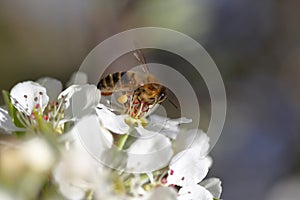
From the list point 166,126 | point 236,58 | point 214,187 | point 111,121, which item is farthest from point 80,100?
point 236,58

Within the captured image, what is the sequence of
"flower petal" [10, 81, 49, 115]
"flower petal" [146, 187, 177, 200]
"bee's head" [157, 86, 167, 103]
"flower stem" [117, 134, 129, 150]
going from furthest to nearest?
"bee's head" [157, 86, 167, 103] < "flower petal" [10, 81, 49, 115] < "flower stem" [117, 134, 129, 150] < "flower petal" [146, 187, 177, 200]

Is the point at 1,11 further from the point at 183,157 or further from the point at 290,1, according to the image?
the point at 183,157

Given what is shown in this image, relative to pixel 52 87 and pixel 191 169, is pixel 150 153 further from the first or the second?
pixel 52 87

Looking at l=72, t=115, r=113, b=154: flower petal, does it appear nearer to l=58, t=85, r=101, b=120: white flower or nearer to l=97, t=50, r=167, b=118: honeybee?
l=58, t=85, r=101, b=120: white flower

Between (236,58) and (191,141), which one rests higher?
(236,58)

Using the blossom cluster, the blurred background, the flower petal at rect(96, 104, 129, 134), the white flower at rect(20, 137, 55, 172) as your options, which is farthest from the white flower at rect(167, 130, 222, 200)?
the blurred background

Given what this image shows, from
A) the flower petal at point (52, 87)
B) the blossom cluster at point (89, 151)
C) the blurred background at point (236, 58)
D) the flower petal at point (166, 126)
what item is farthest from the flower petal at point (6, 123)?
the blurred background at point (236, 58)

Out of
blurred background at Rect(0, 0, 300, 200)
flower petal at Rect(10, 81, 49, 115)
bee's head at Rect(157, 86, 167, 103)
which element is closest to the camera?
flower petal at Rect(10, 81, 49, 115)
